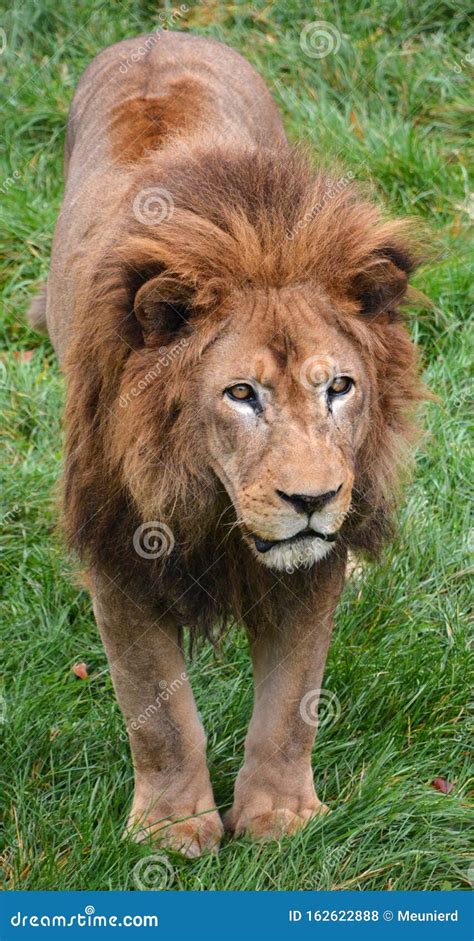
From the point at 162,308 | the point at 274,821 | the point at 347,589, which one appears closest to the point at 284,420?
the point at 162,308

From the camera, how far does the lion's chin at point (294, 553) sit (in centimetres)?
383

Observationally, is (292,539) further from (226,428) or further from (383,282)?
(383,282)

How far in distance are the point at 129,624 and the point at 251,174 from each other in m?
1.43

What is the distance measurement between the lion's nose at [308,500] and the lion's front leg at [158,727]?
0.98 meters

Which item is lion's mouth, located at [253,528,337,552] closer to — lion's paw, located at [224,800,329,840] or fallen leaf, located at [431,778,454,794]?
lion's paw, located at [224,800,329,840]

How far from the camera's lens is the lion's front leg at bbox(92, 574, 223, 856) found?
4559 mm

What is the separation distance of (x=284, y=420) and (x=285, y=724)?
1.34 meters

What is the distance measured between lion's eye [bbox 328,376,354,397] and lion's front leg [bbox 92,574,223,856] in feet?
3.41

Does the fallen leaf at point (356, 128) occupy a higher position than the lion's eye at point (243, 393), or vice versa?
the lion's eye at point (243, 393)

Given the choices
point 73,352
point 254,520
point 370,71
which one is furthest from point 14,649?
point 370,71

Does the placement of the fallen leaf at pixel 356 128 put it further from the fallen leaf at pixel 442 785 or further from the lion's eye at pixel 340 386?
the lion's eye at pixel 340 386

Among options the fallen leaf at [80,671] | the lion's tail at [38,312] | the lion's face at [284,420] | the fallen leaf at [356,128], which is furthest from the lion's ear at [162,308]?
the fallen leaf at [356,128]

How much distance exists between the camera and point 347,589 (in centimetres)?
585

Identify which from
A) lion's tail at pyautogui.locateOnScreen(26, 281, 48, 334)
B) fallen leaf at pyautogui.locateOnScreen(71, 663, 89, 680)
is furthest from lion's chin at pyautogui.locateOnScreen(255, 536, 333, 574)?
lion's tail at pyautogui.locateOnScreen(26, 281, 48, 334)
